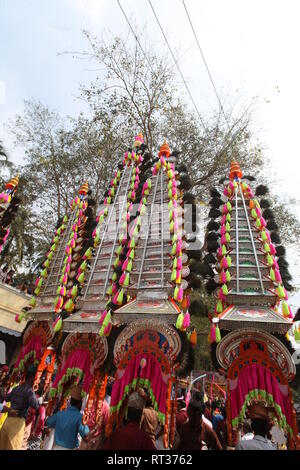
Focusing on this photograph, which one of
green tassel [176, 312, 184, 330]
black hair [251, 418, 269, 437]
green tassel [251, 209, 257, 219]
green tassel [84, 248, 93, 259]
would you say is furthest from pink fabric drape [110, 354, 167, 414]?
green tassel [251, 209, 257, 219]

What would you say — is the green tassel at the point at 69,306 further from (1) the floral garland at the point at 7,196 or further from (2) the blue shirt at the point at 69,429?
(1) the floral garland at the point at 7,196

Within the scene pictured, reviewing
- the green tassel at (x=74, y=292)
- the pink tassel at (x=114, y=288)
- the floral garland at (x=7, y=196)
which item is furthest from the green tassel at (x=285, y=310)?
the floral garland at (x=7, y=196)

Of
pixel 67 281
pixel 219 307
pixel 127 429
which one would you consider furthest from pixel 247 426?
pixel 67 281

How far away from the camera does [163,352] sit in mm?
4875

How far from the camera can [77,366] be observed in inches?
219

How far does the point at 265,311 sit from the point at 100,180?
9.32 metres

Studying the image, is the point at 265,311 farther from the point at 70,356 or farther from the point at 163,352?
the point at 70,356

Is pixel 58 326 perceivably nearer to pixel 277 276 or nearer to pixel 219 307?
pixel 219 307

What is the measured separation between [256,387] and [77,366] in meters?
3.14

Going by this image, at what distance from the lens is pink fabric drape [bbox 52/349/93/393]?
541 cm

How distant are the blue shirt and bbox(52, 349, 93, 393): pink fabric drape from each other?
170 cm

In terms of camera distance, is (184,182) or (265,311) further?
(184,182)
